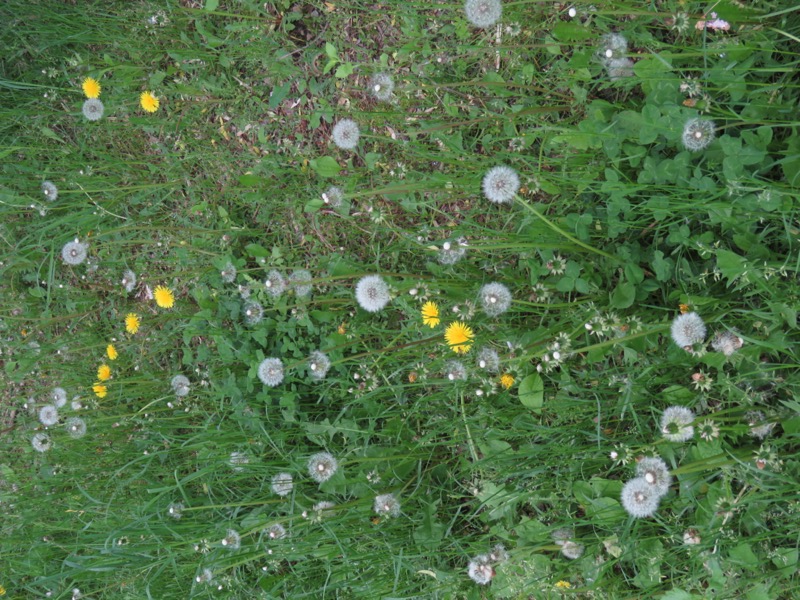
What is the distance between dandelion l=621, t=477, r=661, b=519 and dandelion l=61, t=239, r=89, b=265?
9.93 feet

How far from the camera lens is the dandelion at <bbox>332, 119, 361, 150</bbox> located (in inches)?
116

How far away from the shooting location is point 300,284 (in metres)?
2.85

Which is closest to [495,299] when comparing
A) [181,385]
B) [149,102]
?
[181,385]

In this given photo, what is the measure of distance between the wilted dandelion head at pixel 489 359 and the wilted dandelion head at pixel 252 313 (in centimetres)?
105

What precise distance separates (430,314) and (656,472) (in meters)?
0.99

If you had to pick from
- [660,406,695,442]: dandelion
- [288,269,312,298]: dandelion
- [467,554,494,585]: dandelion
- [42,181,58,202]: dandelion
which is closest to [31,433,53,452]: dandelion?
[42,181,58,202]: dandelion

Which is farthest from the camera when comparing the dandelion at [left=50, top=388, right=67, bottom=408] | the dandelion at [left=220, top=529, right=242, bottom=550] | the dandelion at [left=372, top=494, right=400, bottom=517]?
the dandelion at [left=50, top=388, right=67, bottom=408]

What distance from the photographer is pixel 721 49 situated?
2057 millimetres

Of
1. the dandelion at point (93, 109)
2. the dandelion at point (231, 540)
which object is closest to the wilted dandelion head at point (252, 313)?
the dandelion at point (231, 540)

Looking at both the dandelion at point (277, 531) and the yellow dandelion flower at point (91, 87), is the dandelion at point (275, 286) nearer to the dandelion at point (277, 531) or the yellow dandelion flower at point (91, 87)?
the dandelion at point (277, 531)

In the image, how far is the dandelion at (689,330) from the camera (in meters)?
2.06

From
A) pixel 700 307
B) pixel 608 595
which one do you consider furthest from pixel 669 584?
pixel 700 307

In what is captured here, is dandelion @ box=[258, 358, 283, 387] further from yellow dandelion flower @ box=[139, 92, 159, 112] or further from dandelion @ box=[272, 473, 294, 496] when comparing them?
yellow dandelion flower @ box=[139, 92, 159, 112]

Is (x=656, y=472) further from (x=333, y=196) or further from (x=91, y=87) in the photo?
(x=91, y=87)
